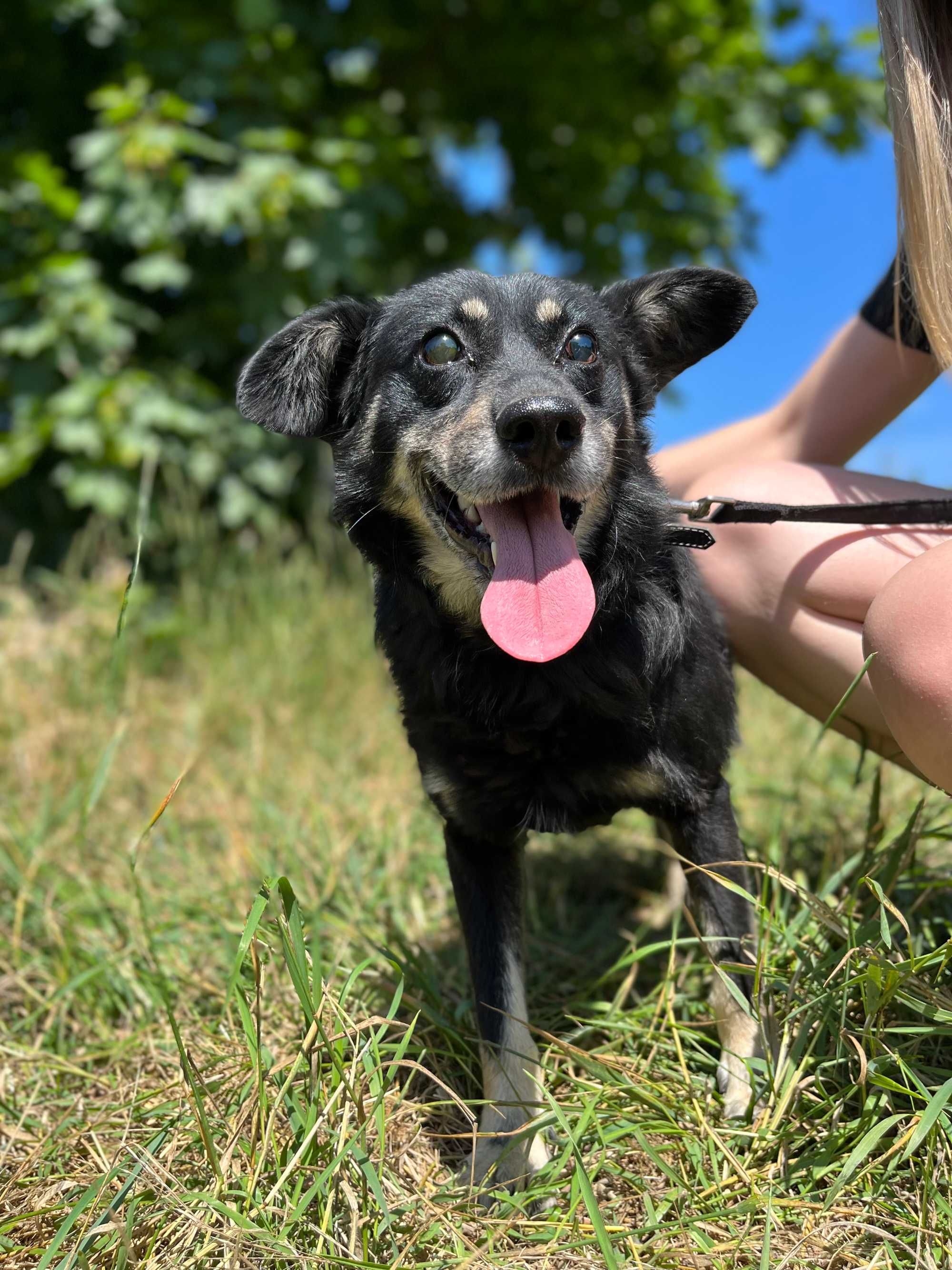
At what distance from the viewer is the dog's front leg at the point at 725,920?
179 cm

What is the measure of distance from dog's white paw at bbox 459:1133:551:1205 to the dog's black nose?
1.12 metres

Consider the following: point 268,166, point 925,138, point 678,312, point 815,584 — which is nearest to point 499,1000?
point 815,584

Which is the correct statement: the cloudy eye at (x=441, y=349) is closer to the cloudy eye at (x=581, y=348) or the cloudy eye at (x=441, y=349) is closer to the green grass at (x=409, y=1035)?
the cloudy eye at (x=581, y=348)

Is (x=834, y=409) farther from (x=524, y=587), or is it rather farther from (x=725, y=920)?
(x=725, y=920)

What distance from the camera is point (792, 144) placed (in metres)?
7.00

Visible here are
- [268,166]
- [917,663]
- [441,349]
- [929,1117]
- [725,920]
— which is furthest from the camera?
[268,166]

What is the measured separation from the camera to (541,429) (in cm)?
168

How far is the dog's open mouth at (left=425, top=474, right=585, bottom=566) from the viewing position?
6.02ft

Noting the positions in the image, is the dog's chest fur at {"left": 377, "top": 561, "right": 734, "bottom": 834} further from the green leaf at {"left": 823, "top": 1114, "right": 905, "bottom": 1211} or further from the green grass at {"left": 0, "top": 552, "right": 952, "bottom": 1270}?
the green leaf at {"left": 823, "top": 1114, "right": 905, "bottom": 1211}

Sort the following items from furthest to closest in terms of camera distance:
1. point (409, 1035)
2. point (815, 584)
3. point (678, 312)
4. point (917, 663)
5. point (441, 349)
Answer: point (815, 584), point (678, 312), point (441, 349), point (917, 663), point (409, 1035)

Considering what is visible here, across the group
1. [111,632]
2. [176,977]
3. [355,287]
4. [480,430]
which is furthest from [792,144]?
[176,977]

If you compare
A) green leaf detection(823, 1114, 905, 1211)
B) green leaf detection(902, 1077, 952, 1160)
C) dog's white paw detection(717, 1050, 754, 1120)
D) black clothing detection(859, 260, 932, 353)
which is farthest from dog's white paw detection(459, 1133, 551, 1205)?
black clothing detection(859, 260, 932, 353)

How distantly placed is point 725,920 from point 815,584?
790mm

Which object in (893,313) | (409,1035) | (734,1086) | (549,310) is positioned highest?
(893,313)
